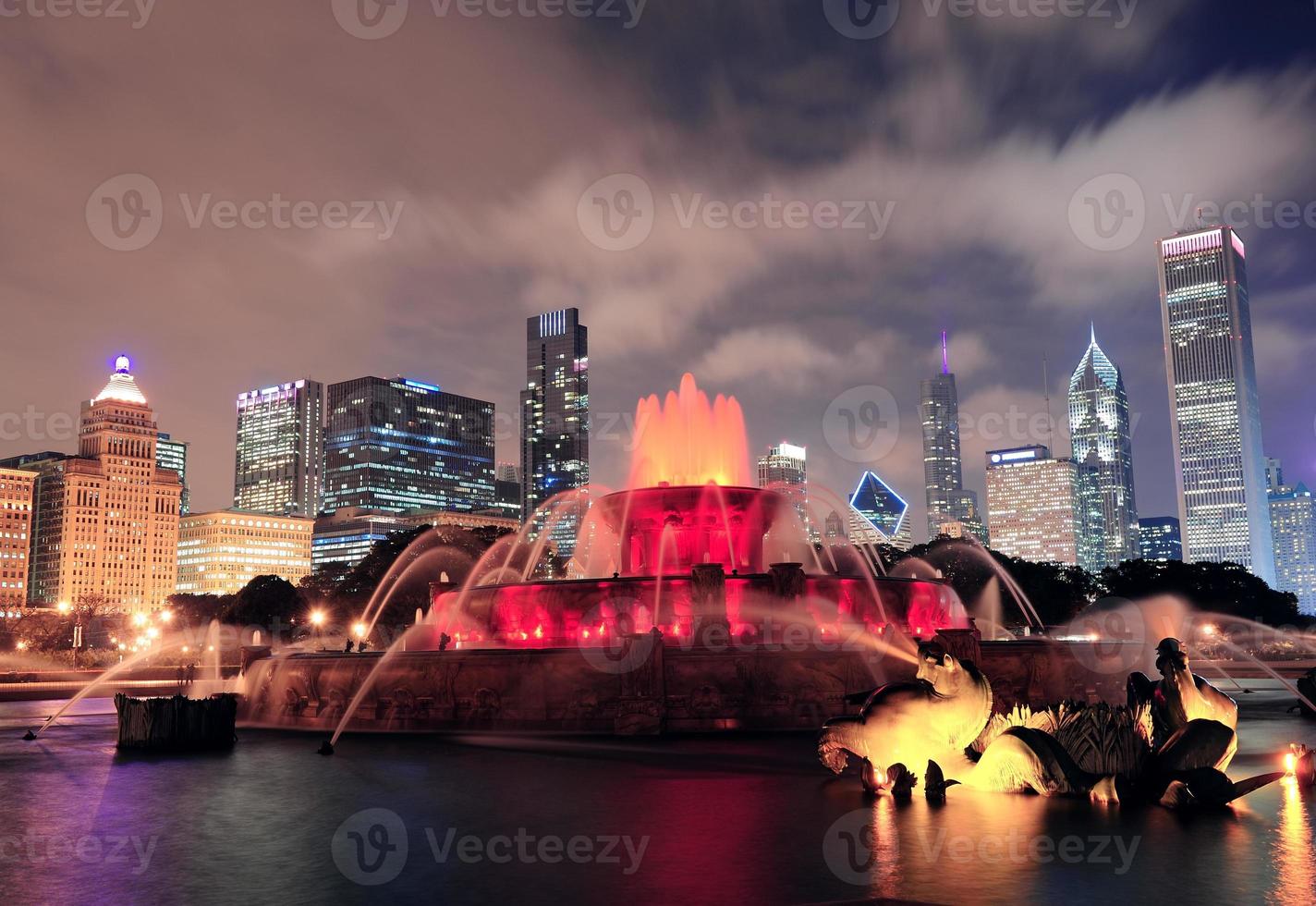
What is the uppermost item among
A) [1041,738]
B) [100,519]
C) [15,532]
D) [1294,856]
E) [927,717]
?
[100,519]

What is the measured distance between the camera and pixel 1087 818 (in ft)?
46.1

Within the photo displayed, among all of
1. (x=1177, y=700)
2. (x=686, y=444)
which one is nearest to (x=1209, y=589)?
(x=686, y=444)

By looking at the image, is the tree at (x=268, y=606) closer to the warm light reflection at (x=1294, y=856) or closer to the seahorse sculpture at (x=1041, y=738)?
the seahorse sculpture at (x=1041, y=738)

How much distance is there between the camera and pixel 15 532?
188 metres

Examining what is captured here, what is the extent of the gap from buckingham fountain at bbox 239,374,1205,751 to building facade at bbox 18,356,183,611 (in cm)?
17756

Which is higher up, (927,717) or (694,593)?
(694,593)

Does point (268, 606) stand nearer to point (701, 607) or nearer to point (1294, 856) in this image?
point (701, 607)

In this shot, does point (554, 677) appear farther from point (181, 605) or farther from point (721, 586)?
point (181, 605)

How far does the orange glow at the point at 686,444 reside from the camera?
42.9 m

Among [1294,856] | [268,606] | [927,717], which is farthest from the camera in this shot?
[268,606]

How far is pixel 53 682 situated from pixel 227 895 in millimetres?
56036

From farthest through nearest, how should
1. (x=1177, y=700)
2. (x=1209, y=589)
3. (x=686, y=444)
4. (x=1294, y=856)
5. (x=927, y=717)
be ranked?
(x=1209, y=589) → (x=686, y=444) → (x=927, y=717) → (x=1177, y=700) → (x=1294, y=856)

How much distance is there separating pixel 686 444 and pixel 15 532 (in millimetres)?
183411

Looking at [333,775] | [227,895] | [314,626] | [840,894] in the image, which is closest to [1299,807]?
[840,894]
